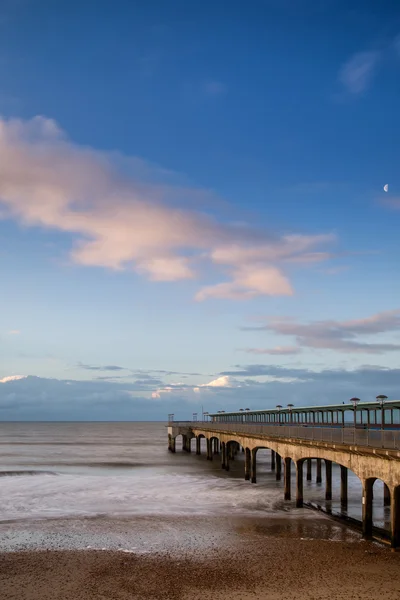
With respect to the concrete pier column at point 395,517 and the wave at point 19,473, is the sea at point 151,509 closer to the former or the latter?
the wave at point 19,473

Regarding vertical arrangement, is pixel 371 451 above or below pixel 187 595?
above

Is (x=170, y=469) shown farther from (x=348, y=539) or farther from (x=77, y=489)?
(x=348, y=539)

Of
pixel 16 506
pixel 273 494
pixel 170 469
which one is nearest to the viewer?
pixel 16 506

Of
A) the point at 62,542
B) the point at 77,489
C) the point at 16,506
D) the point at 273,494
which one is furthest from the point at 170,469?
the point at 62,542

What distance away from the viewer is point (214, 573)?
22.5 meters

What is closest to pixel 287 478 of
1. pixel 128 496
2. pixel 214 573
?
pixel 128 496

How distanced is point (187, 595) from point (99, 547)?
7621 millimetres

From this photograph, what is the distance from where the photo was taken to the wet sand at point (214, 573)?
2031 cm

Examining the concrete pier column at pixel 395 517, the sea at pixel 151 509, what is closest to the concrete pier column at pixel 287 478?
the sea at pixel 151 509

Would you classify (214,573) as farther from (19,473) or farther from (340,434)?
(19,473)

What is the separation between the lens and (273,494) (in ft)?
141

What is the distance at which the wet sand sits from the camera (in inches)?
800

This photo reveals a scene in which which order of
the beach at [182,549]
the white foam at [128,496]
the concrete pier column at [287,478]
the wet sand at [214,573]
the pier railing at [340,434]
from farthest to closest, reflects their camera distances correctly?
the concrete pier column at [287,478] → the white foam at [128,496] → the pier railing at [340,434] → the beach at [182,549] → the wet sand at [214,573]

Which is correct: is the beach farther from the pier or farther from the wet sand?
the pier
